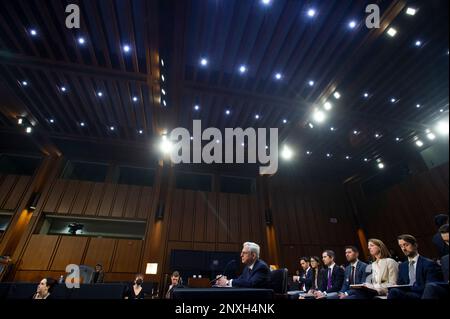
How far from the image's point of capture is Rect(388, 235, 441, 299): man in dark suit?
6.33 ft

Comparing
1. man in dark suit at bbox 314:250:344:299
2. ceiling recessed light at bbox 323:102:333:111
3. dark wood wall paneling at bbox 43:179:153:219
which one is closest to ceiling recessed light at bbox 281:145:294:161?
ceiling recessed light at bbox 323:102:333:111

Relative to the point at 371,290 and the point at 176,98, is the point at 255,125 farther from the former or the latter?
the point at 371,290

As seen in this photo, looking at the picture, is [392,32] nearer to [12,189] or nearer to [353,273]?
[353,273]

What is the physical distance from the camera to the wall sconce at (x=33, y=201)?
281 inches

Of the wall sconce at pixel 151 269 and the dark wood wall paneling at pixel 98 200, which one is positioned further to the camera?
the dark wood wall paneling at pixel 98 200

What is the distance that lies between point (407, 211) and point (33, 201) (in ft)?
40.4

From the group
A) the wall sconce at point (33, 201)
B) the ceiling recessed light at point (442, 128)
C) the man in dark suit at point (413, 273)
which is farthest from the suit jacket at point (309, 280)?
the wall sconce at point (33, 201)

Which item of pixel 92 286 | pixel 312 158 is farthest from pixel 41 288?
pixel 312 158

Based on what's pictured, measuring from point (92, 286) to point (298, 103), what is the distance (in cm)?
527

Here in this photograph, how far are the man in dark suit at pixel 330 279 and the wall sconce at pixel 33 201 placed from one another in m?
8.35

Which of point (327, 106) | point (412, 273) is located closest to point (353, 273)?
point (412, 273)

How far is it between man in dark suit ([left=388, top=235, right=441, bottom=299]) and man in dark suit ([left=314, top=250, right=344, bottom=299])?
3.33ft

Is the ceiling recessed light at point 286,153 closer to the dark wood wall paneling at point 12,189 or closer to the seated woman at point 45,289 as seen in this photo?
the seated woman at point 45,289

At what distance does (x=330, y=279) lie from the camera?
341 centimetres
